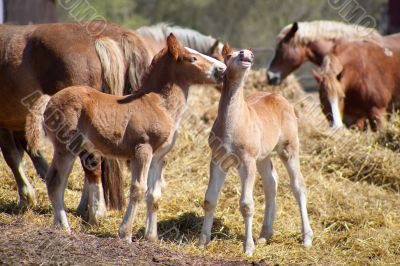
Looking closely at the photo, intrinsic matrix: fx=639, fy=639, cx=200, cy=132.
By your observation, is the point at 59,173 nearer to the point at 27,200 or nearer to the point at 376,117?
the point at 27,200

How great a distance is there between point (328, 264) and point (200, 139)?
3.39m

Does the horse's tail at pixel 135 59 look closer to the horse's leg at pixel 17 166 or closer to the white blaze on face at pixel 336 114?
the horse's leg at pixel 17 166

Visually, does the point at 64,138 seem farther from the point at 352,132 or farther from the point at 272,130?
the point at 352,132

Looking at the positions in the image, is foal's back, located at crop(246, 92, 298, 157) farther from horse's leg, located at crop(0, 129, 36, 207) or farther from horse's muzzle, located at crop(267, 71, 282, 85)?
horse's muzzle, located at crop(267, 71, 282, 85)

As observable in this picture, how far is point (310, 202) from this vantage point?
608cm

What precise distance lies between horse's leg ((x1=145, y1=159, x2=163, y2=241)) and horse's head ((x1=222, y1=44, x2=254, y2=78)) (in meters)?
0.90

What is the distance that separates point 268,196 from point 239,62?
136 centimetres

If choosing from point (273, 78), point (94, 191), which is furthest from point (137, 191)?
point (273, 78)

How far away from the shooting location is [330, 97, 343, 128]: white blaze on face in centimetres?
806

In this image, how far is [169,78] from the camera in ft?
15.4

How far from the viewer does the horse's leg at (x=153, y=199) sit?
4.70 metres

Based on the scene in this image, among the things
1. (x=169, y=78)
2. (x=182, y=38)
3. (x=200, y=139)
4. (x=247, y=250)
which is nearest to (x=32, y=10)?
(x=182, y=38)

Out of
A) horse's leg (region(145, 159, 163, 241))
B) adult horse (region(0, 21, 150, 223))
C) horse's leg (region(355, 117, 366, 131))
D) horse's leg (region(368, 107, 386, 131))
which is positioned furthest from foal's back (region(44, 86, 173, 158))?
horse's leg (region(355, 117, 366, 131))

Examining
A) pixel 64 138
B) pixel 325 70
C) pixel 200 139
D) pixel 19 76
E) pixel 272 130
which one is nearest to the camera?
pixel 64 138
